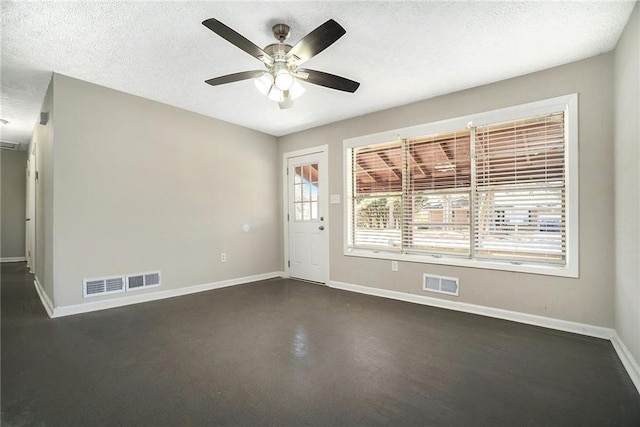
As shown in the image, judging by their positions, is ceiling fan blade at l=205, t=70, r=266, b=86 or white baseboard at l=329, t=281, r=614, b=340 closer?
ceiling fan blade at l=205, t=70, r=266, b=86

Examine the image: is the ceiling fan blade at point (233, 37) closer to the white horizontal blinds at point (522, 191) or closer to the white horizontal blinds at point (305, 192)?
the white horizontal blinds at point (522, 191)

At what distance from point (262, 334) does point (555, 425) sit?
2.15 meters

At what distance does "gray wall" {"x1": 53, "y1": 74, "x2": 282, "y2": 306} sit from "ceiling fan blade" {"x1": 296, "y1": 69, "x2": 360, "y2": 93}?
96.2 inches

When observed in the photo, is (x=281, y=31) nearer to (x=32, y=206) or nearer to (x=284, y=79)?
(x=284, y=79)

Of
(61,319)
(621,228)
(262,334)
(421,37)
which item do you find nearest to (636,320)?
(621,228)

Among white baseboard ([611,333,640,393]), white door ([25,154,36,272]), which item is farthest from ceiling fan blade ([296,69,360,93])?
white door ([25,154,36,272])

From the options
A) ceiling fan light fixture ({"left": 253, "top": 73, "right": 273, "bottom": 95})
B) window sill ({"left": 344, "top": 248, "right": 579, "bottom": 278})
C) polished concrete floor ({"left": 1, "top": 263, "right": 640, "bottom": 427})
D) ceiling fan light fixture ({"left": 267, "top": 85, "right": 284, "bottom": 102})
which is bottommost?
polished concrete floor ({"left": 1, "top": 263, "right": 640, "bottom": 427})

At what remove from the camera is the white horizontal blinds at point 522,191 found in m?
2.94

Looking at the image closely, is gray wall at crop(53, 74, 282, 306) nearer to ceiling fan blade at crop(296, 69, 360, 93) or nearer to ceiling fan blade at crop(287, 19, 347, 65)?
ceiling fan blade at crop(296, 69, 360, 93)

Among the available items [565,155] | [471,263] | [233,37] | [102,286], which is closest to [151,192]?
[102,286]

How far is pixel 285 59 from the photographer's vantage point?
231cm

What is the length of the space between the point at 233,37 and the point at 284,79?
0.52m

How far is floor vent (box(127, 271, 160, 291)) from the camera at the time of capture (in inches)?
144

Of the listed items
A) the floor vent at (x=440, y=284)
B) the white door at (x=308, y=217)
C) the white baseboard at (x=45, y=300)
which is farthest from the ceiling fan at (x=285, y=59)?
the white baseboard at (x=45, y=300)
